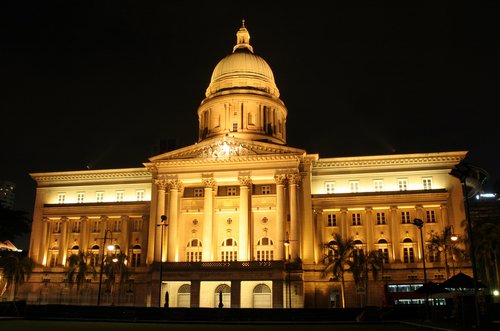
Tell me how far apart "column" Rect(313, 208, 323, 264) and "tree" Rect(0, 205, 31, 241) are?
35.7 m

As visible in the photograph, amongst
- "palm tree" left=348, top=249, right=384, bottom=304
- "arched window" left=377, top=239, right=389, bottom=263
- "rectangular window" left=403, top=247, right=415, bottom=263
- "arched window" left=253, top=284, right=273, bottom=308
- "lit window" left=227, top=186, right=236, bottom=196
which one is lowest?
"arched window" left=253, top=284, right=273, bottom=308

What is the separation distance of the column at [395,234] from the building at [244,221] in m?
0.13

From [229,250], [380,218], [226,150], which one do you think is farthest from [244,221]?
[380,218]

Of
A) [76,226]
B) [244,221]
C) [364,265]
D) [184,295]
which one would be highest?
[76,226]

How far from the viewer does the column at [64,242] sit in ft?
262

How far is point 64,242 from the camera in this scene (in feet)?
265

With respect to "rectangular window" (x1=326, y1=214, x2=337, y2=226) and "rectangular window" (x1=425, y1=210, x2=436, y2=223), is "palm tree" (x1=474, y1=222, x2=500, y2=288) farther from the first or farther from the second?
"rectangular window" (x1=326, y1=214, x2=337, y2=226)

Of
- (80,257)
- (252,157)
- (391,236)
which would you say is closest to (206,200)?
(252,157)

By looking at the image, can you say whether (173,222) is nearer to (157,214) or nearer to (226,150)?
(157,214)

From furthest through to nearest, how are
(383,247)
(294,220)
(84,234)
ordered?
(84,234)
(383,247)
(294,220)

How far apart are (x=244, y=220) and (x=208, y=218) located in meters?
4.79

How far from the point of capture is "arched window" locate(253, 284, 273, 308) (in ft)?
223

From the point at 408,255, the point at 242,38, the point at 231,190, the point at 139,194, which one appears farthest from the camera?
the point at 242,38

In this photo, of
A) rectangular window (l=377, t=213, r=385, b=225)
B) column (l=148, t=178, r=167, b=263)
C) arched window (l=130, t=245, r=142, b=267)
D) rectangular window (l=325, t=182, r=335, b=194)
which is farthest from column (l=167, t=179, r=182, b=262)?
rectangular window (l=377, t=213, r=385, b=225)
